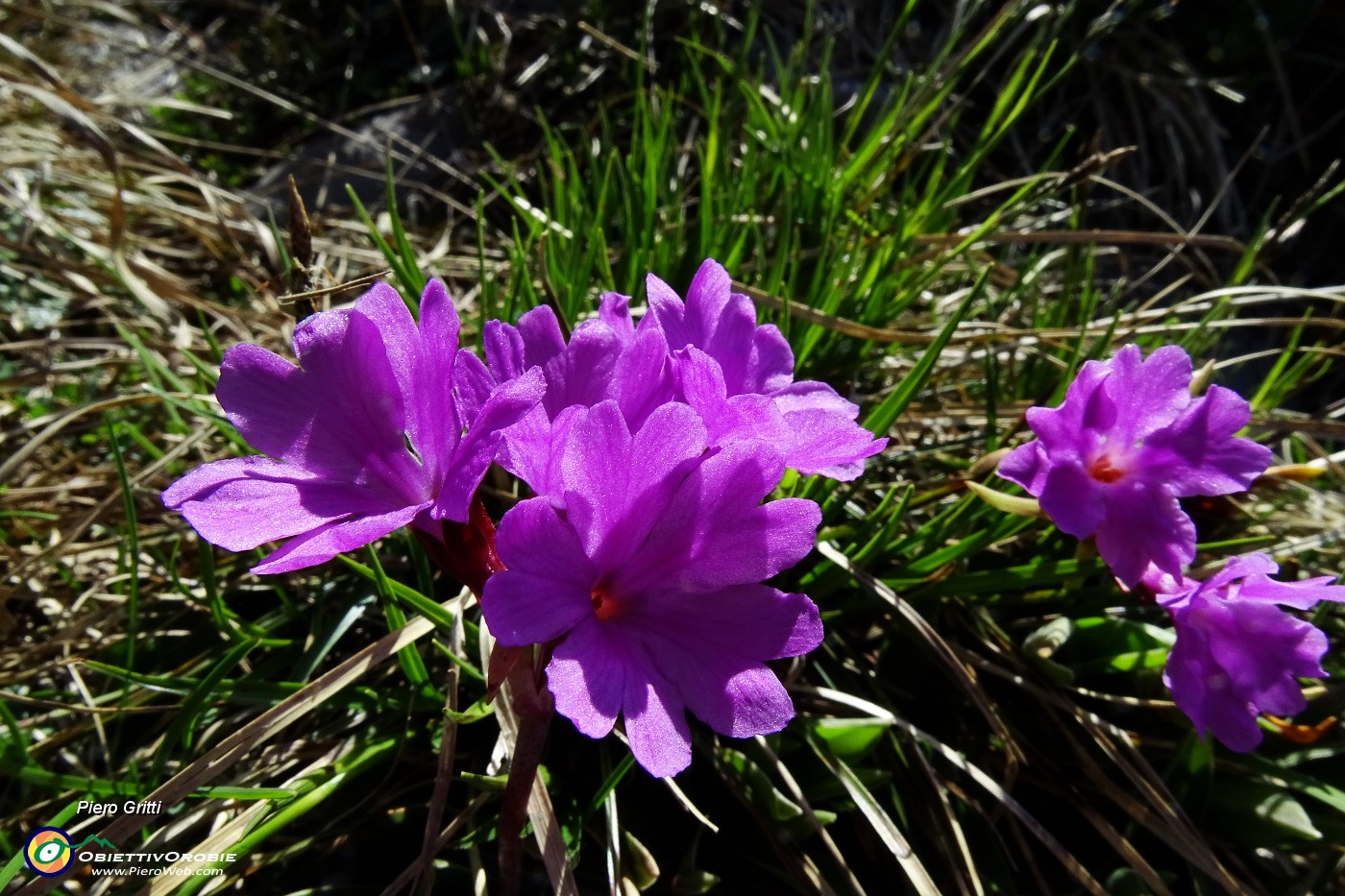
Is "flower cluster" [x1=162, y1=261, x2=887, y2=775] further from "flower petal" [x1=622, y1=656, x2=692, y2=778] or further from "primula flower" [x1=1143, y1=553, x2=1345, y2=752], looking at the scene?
"primula flower" [x1=1143, y1=553, x2=1345, y2=752]

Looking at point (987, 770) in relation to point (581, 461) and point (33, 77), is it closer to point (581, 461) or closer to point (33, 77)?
point (581, 461)

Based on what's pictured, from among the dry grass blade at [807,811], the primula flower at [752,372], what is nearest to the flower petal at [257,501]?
the primula flower at [752,372]

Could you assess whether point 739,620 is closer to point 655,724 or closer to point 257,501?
point 655,724

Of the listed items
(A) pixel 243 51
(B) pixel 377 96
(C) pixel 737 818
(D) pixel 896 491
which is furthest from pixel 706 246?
(A) pixel 243 51

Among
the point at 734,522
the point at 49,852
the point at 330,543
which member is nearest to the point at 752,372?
the point at 734,522

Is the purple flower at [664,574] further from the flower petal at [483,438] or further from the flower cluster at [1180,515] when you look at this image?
the flower cluster at [1180,515]

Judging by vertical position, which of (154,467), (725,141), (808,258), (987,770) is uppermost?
(725,141)
